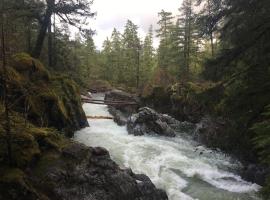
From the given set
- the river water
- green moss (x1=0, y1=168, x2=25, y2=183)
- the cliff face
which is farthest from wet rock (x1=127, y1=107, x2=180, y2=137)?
green moss (x1=0, y1=168, x2=25, y2=183)

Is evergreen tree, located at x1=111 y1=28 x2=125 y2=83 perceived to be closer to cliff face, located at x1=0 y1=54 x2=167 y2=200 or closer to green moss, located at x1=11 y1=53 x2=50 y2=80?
green moss, located at x1=11 y1=53 x2=50 y2=80

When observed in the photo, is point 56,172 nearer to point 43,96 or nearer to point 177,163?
point 43,96

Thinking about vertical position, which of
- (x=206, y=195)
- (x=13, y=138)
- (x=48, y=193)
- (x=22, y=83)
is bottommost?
(x=206, y=195)

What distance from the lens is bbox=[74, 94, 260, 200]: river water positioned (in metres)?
12.7

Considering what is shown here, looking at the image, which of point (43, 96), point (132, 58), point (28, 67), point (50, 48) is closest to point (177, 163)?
point (43, 96)

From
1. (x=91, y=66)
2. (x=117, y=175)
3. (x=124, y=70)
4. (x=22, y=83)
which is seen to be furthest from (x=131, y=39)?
(x=117, y=175)

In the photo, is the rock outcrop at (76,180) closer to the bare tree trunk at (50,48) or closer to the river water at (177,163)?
the river water at (177,163)

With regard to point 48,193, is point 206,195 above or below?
below

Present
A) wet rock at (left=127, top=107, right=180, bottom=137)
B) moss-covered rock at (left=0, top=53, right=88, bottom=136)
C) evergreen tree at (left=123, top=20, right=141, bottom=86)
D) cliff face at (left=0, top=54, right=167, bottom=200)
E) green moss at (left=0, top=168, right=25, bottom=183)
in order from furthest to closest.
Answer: evergreen tree at (left=123, top=20, right=141, bottom=86)
wet rock at (left=127, top=107, right=180, bottom=137)
moss-covered rock at (left=0, top=53, right=88, bottom=136)
cliff face at (left=0, top=54, right=167, bottom=200)
green moss at (left=0, top=168, right=25, bottom=183)

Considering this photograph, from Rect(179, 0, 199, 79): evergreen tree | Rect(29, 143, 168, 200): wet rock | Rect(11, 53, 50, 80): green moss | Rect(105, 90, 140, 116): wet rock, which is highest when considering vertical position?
Rect(179, 0, 199, 79): evergreen tree

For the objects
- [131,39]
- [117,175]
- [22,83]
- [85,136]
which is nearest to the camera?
[117,175]

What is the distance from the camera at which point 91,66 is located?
71.5 m

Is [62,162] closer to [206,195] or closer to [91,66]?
[206,195]

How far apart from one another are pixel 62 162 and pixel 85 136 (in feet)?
32.4
